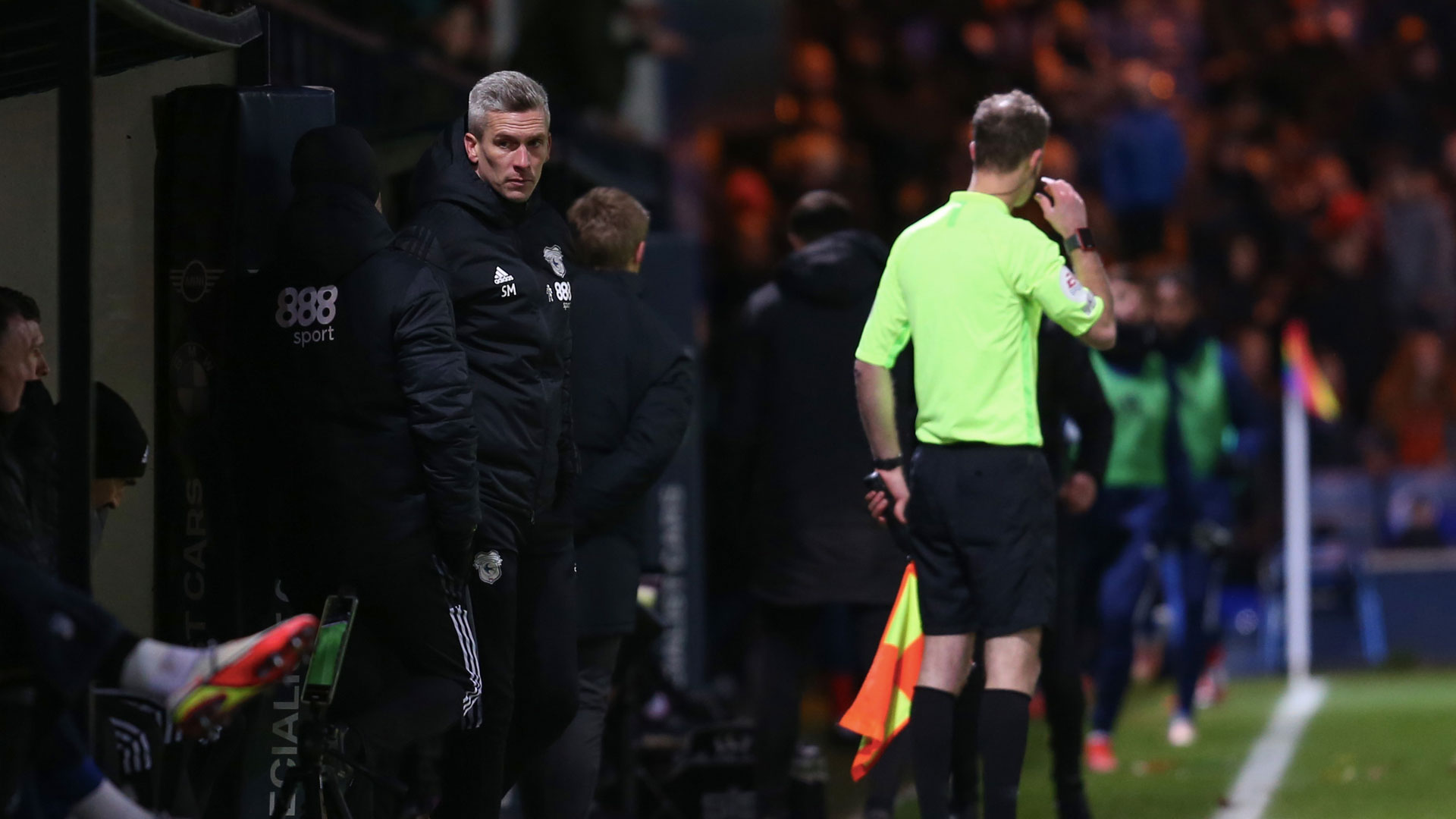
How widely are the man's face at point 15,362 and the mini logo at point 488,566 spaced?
1206mm

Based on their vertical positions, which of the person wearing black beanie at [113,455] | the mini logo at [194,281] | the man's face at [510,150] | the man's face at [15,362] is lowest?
the person wearing black beanie at [113,455]

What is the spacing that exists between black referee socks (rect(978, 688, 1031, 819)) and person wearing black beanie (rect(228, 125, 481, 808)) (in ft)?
4.54

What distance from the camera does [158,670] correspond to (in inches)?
190

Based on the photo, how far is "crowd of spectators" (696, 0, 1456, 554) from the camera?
16.8m

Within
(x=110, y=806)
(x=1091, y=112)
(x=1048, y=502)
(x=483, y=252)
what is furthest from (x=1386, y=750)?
(x=1091, y=112)

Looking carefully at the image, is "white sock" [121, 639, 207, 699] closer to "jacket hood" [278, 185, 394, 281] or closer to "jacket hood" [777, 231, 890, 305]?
"jacket hood" [278, 185, 394, 281]

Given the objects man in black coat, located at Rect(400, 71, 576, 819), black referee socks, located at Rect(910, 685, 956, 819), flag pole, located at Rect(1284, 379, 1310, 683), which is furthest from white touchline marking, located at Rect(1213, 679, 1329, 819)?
man in black coat, located at Rect(400, 71, 576, 819)

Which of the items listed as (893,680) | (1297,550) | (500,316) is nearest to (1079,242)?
(893,680)

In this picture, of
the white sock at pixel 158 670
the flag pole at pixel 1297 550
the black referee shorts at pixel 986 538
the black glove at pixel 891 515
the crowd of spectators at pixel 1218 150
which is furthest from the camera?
the crowd of spectators at pixel 1218 150

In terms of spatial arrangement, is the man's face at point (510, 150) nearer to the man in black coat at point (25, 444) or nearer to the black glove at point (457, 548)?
the black glove at point (457, 548)

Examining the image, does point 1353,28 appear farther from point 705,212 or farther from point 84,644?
point 84,644

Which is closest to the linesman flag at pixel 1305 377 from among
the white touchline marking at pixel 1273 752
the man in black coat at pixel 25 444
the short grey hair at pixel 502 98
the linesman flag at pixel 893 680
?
the white touchline marking at pixel 1273 752

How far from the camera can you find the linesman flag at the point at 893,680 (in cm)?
671

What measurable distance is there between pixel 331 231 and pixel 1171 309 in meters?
6.11
